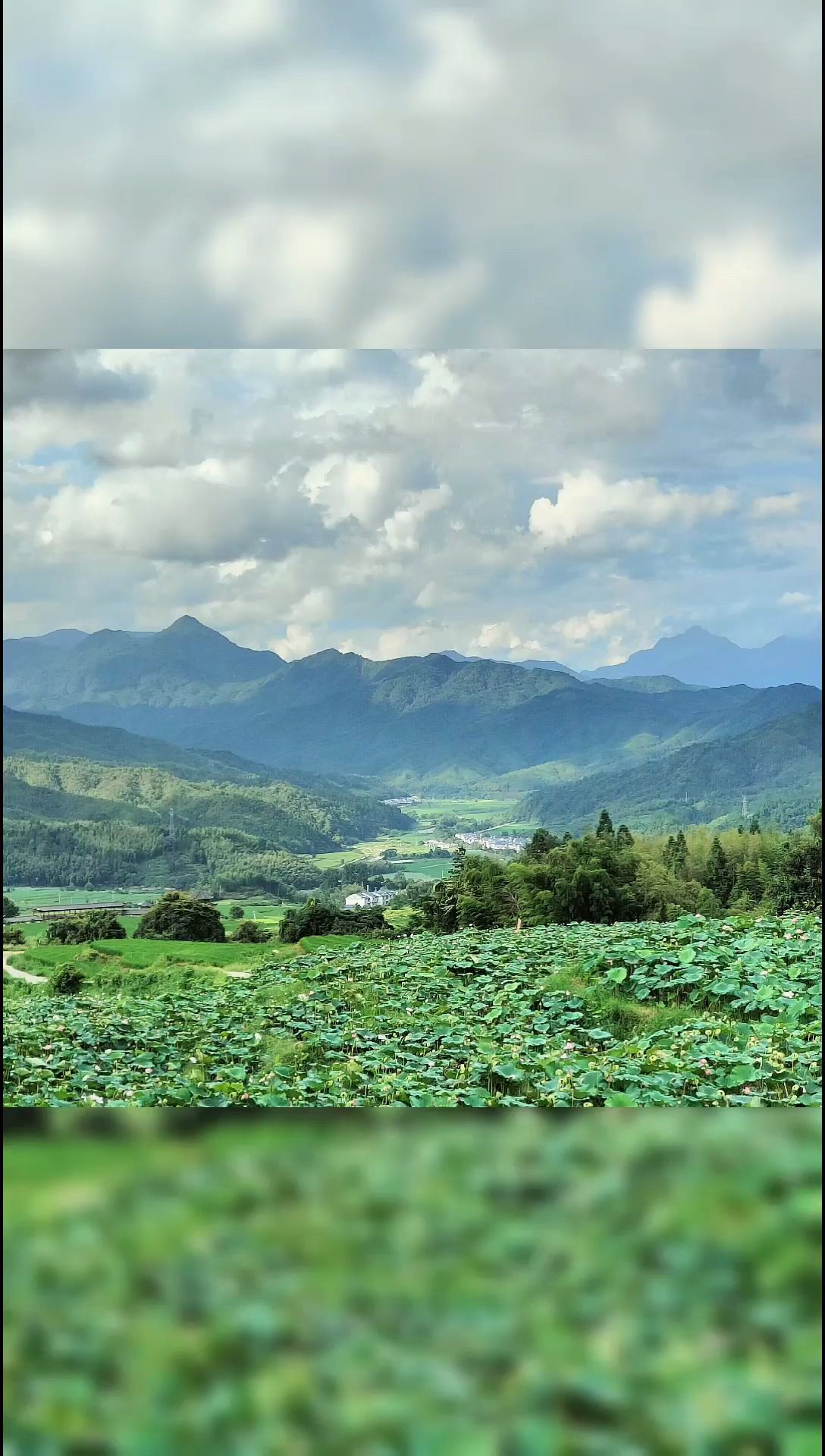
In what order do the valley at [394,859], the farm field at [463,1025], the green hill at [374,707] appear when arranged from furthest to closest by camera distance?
1. the green hill at [374,707]
2. the valley at [394,859]
3. the farm field at [463,1025]

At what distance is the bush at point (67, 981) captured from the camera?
4.54m

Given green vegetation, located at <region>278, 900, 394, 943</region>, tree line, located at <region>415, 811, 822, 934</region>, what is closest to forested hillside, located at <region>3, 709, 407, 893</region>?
green vegetation, located at <region>278, 900, 394, 943</region>

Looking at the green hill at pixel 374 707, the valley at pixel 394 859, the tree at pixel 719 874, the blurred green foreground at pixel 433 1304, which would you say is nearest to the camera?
the blurred green foreground at pixel 433 1304

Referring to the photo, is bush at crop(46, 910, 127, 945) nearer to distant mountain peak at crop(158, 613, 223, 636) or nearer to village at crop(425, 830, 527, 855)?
distant mountain peak at crop(158, 613, 223, 636)

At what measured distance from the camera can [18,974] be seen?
4.52 meters

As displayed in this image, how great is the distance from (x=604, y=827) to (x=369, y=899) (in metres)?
1.02

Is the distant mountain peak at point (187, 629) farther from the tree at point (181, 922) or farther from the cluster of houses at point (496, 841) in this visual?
the cluster of houses at point (496, 841)

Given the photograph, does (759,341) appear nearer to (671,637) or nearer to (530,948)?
(671,637)

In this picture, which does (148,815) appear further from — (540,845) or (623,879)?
(623,879)

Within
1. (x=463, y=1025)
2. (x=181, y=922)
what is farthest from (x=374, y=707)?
(x=463, y=1025)

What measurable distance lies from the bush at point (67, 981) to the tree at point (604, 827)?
7.08 feet

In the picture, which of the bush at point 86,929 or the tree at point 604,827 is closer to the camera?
the bush at point 86,929

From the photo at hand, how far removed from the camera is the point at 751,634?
479 cm

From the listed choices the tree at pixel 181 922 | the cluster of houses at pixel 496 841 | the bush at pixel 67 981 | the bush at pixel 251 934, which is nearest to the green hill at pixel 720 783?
the cluster of houses at pixel 496 841
